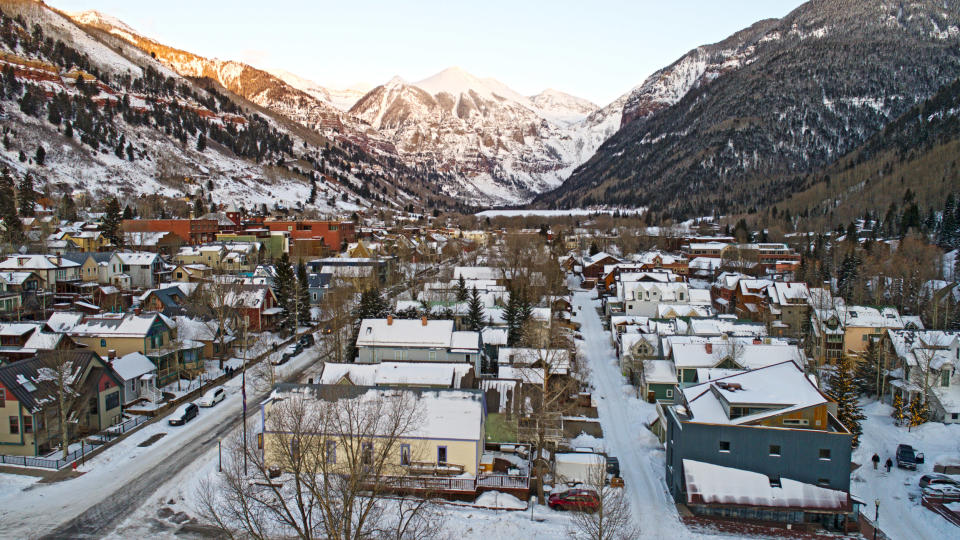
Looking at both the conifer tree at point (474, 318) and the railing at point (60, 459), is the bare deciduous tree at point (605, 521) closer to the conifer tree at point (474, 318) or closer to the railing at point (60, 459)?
the railing at point (60, 459)

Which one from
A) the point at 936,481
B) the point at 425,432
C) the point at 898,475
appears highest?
the point at 425,432

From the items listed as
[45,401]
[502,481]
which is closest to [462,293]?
[502,481]

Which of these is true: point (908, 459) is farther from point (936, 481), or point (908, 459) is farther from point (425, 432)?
point (425, 432)

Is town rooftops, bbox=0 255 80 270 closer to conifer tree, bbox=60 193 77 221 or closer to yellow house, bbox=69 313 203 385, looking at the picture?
yellow house, bbox=69 313 203 385

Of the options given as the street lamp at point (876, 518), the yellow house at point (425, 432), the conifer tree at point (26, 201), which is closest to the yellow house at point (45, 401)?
the yellow house at point (425, 432)

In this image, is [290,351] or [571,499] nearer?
[571,499]

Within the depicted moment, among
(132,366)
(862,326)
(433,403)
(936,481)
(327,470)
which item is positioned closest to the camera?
(327,470)

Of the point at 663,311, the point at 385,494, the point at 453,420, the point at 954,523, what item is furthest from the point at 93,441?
the point at 663,311
